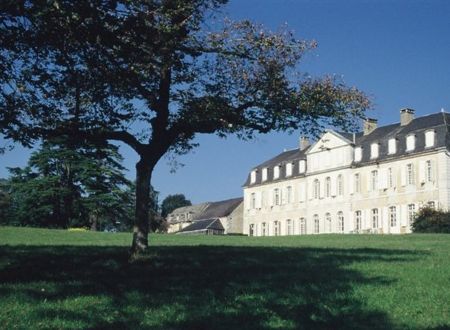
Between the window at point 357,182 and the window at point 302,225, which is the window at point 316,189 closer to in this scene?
the window at point 302,225

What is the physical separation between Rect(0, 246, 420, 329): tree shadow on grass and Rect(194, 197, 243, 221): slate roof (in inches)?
2910

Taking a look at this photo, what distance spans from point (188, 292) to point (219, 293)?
477 mm

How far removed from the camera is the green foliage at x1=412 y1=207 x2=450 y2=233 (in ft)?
135

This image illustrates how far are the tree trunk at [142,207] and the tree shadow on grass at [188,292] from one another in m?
0.39

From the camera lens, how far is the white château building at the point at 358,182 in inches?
2094

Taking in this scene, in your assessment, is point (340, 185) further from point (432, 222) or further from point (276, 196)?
point (432, 222)

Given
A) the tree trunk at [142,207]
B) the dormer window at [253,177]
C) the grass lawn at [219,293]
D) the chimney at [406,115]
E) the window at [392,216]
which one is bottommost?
the grass lawn at [219,293]

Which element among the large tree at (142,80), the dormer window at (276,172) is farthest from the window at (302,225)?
the large tree at (142,80)

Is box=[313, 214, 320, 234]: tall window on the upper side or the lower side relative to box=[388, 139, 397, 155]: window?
lower

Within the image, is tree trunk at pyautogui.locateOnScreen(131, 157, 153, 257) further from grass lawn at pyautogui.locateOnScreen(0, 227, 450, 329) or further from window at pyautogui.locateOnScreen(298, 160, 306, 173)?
window at pyautogui.locateOnScreen(298, 160, 306, 173)

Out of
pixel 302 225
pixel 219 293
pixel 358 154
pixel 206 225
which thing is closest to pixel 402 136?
pixel 358 154

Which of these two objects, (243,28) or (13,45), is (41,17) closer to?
(13,45)

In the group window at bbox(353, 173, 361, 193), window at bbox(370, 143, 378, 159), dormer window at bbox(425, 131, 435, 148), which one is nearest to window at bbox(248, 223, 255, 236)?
window at bbox(353, 173, 361, 193)


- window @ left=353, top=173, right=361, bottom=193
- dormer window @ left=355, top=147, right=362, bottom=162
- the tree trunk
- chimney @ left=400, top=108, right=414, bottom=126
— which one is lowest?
the tree trunk
